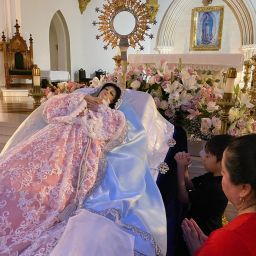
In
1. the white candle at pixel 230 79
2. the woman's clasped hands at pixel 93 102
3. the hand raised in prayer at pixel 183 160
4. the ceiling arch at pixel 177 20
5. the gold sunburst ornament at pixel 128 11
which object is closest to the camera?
the hand raised in prayer at pixel 183 160

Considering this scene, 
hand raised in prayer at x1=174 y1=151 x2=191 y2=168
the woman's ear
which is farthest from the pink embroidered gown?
the woman's ear

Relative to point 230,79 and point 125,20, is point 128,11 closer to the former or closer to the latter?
point 125,20

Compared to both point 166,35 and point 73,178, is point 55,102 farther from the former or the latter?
point 166,35

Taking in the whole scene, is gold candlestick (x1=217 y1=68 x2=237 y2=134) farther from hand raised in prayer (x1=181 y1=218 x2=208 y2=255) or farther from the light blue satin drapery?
hand raised in prayer (x1=181 y1=218 x2=208 y2=255)

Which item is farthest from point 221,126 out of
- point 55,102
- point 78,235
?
point 78,235

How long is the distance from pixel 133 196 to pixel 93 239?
41cm

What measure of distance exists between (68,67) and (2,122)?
6.89 metres

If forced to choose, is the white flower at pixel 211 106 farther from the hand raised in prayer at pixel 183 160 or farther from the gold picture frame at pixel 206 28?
the gold picture frame at pixel 206 28

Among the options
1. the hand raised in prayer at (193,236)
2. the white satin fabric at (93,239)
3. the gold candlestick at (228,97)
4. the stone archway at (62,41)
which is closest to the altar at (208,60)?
the gold candlestick at (228,97)

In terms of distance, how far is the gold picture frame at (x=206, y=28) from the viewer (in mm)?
10152

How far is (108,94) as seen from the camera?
225cm

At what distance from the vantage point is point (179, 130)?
8.94 feet

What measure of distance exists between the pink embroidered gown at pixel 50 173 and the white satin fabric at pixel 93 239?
0.40 ft

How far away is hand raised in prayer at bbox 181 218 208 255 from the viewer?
1308 millimetres
